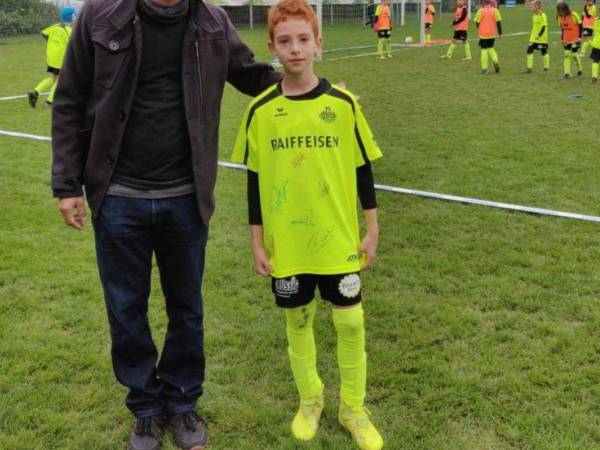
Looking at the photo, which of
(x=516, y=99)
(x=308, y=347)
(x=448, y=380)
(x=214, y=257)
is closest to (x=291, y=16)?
(x=308, y=347)

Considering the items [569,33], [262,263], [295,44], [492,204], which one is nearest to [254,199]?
[262,263]

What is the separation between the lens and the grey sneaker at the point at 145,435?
9.43 ft

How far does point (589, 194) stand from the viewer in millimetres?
6398

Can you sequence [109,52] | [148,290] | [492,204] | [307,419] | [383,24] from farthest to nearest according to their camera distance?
[383,24], [492,204], [307,419], [148,290], [109,52]

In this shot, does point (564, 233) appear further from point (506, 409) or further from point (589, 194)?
point (506, 409)

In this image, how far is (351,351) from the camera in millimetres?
2834

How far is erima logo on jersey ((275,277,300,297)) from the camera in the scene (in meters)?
2.70

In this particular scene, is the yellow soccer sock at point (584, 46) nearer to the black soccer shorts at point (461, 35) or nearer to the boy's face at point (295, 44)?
the black soccer shorts at point (461, 35)

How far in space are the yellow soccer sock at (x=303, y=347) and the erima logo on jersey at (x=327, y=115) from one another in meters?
0.82

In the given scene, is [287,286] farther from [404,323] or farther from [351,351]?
[404,323]

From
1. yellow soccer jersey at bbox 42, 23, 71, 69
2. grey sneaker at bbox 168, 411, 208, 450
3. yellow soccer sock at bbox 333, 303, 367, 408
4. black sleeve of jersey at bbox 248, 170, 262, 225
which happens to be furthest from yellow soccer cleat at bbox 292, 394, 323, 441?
yellow soccer jersey at bbox 42, 23, 71, 69

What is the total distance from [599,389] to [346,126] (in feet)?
6.50

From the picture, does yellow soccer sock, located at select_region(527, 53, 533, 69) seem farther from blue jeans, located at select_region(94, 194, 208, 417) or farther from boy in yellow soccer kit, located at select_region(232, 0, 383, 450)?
blue jeans, located at select_region(94, 194, 208, 417)

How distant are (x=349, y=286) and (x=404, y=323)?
1497 mm
